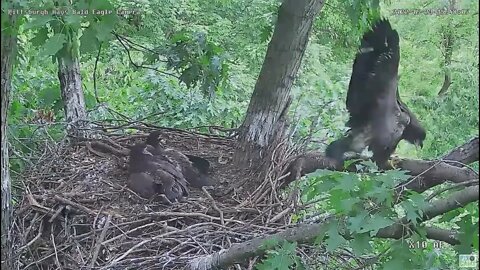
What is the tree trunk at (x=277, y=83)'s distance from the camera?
3.54m

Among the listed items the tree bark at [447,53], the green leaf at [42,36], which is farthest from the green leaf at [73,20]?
the tree bark at [447,53]

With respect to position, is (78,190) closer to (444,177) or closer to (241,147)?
(241,147)

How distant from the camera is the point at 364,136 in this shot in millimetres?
3428

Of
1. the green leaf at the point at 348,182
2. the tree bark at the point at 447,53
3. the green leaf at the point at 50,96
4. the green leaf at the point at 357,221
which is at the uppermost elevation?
the tree bark at the point at 447,53

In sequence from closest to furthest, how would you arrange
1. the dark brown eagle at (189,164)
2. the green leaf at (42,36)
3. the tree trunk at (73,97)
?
the green leaf at (42,36) → the dark brown eagle at (189,164) → the tree trunk at (73,97)

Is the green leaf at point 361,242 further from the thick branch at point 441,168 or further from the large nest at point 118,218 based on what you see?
the large nest at point 118,218

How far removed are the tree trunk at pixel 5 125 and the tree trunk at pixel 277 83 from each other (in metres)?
1.57

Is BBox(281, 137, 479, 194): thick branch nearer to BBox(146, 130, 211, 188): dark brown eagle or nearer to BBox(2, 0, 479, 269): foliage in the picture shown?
BBox(2, 0, 479, 269): foliage

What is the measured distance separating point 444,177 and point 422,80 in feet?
9.38

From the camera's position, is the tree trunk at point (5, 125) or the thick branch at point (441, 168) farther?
the thick branch at point (441, 168)

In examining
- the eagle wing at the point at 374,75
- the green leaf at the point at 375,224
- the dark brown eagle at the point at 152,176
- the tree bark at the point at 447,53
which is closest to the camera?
the green leaf at the point at 375,224

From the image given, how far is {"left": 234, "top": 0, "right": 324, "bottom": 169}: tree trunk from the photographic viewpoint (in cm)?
354

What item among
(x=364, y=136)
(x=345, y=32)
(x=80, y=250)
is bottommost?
(x=80, y=250)

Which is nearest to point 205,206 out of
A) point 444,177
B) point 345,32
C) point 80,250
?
point 80,250
